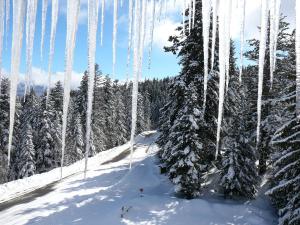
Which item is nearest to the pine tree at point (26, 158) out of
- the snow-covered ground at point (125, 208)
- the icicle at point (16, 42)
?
the snow-covered ground at point (125, 208)

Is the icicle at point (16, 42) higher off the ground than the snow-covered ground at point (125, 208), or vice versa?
the icicle at point (16, 42)

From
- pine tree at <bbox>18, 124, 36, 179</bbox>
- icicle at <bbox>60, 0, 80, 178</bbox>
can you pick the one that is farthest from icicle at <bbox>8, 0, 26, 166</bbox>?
pine tree at <bbox>18, 124, 36, 179</bbox>

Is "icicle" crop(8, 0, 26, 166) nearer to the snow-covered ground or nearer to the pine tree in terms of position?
the snow-covered ground

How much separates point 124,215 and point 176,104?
760cm

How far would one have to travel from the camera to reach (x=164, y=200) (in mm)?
22109

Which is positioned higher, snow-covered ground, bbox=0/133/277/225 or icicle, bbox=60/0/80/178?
icicle, bbox=60/0/80/178

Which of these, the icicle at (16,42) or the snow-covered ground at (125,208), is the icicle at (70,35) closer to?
the icicle at (16,42)

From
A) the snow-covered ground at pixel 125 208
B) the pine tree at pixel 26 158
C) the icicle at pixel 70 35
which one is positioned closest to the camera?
the icicle at pixel 70 35

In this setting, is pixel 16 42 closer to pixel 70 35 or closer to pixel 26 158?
pixel 70 35

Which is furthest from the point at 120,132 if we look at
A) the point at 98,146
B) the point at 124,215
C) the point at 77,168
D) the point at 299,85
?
the point at 299,85

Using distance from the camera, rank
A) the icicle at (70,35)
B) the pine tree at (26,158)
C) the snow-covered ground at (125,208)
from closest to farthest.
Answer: the icicle at (70,35) → the snow-covered ground at (125,208) → the pine tree at (26,158)

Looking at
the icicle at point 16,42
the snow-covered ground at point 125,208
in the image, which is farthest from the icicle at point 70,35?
the snow-covered ground at point 125,208

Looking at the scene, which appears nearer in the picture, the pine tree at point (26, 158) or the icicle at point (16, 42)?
the icicle at point (16, 42)

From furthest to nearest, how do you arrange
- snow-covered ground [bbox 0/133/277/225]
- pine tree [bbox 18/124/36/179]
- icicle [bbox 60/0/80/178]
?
1. pine tree [bbox 18/124/36/179]
2. snow-covered ground [bbox 0/133/277/225]
3. icicle [bbox 60/0/80/178]
